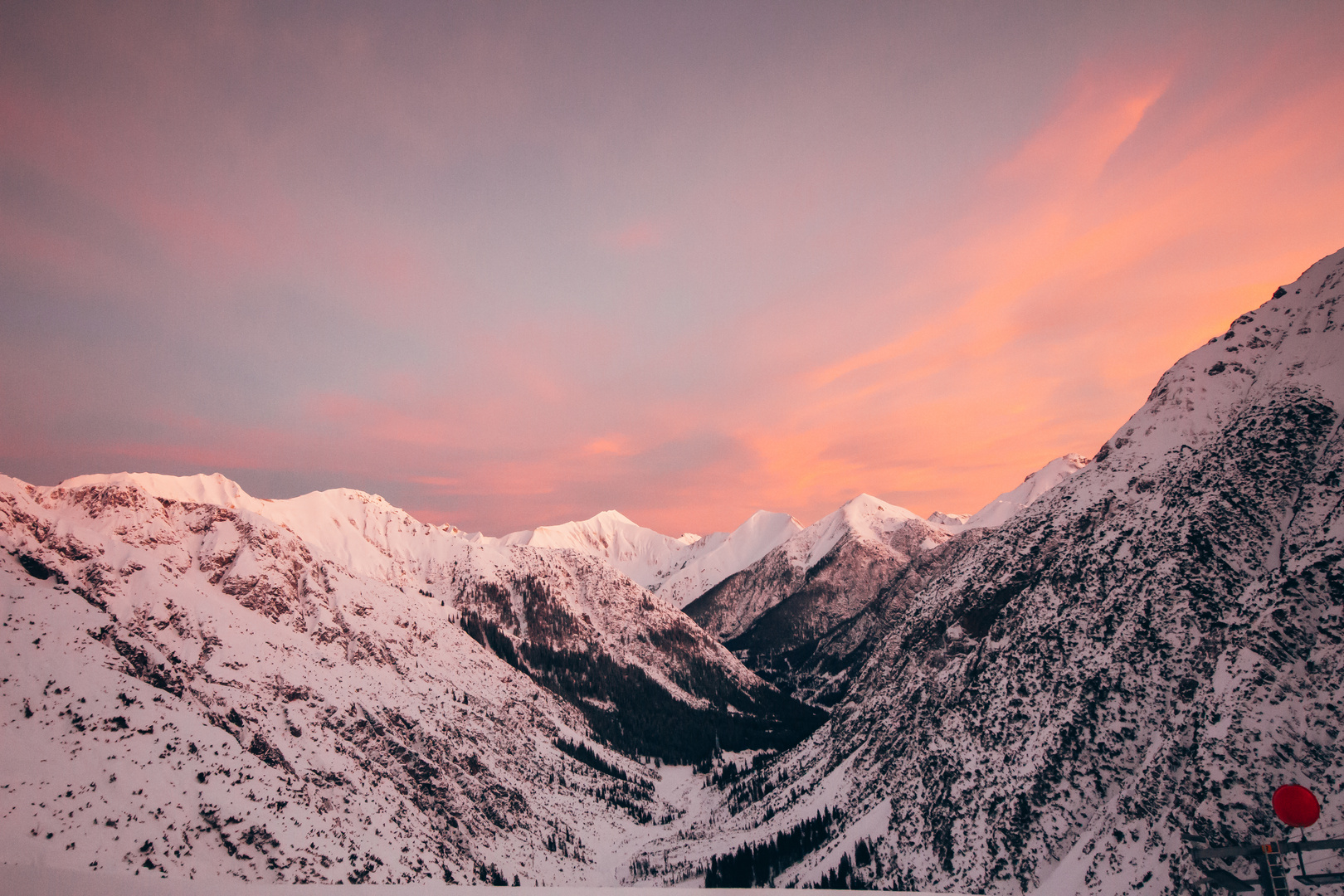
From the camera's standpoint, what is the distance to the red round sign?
18062mm

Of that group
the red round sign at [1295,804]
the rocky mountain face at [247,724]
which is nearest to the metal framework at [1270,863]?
the red round sign at [1295,804]

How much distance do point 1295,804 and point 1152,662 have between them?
67.9 m

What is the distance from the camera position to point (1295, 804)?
18578 mm

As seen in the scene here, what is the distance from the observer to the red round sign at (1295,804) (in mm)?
18062

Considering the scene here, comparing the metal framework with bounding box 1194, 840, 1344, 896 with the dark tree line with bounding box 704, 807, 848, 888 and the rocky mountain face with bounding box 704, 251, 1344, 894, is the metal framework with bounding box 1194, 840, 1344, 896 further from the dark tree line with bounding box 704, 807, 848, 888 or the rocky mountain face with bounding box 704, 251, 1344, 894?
the dark tree line with bounding box 704, 807, 848, 888

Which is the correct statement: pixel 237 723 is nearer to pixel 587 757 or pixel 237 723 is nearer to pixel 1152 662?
pixel 587 757

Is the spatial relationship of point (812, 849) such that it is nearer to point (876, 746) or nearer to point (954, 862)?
point (876, 746)

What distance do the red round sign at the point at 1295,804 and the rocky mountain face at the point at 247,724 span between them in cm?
9110

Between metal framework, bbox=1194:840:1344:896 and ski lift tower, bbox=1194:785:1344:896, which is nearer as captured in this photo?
ski lift tower, bbox=1194:785:1344:896

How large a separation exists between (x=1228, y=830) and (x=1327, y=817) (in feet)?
28.8

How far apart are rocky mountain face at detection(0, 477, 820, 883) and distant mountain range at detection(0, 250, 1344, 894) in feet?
1.64

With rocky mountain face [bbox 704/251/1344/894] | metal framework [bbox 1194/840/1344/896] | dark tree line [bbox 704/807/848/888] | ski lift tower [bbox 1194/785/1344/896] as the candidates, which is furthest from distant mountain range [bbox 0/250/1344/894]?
ski lift tower [bbox 1194/785/1344/896]

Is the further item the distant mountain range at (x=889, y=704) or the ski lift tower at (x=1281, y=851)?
the distant mountain range at (x=889, y=704)

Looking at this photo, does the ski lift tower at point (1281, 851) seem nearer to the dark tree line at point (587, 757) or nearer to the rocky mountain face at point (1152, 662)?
the rocky mountain face at point (1152, 662)
